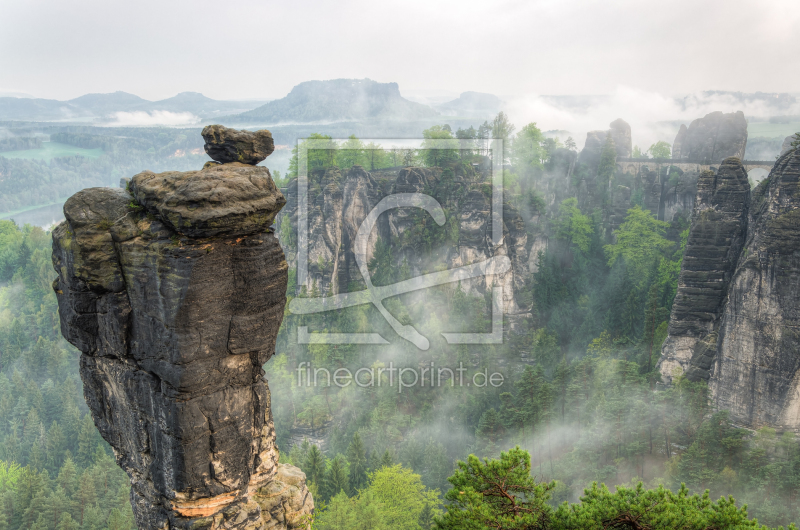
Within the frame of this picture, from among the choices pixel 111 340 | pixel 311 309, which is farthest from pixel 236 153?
pixel 311 309

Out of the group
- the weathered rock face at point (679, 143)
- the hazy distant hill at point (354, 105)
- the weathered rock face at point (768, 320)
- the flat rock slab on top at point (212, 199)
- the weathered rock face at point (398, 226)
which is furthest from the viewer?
the hazy distant hill at point (354, 105)

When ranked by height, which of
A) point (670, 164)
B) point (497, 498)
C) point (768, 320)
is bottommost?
point (768, 320)

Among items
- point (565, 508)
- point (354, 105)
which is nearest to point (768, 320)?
point (565, 508)

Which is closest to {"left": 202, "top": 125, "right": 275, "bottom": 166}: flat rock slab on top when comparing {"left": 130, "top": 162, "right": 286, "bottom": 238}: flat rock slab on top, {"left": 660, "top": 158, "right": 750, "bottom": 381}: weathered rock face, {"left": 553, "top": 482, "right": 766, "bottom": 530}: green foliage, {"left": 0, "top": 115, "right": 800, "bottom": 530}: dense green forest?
{"left": 130, "top": 162, "right": 286, "bottom": 238}: flat rock slab on top

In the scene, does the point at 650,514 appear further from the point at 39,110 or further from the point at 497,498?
the point at 39,110

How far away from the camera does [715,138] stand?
55969 mm

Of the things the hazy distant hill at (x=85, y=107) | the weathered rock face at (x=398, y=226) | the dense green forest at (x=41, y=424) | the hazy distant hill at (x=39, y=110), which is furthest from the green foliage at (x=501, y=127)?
the hazy distant hill at (x=39, y=110)

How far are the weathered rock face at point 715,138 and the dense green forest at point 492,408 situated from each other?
293 inches

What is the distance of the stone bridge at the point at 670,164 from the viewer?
5225cm

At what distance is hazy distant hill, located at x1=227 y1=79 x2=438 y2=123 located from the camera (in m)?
120

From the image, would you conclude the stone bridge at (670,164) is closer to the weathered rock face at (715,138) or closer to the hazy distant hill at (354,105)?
the weathered rock face at (715,138)

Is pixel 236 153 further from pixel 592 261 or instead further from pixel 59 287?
pixel 592 261

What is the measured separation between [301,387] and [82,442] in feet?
58.4

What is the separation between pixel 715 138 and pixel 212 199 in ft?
193
